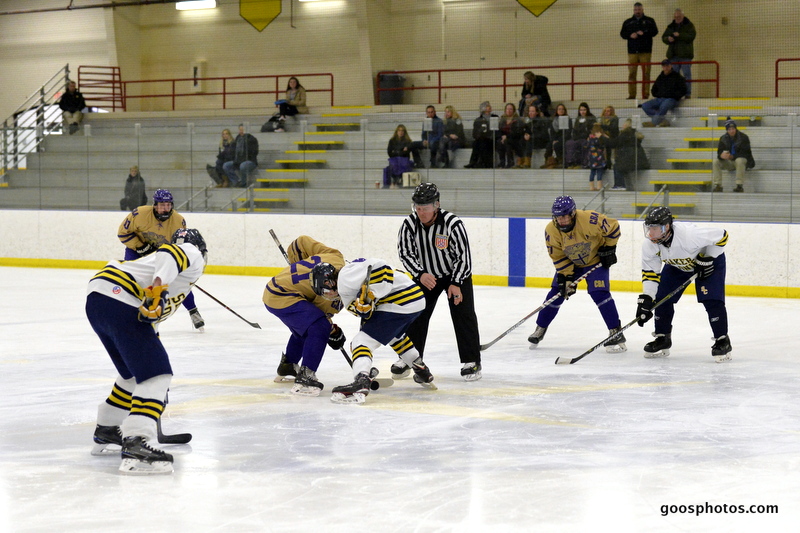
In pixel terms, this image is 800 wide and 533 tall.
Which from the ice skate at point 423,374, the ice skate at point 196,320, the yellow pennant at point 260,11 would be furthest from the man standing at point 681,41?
the ice skate at point 423,374

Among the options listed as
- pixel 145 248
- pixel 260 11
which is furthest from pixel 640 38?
pixel 145 248

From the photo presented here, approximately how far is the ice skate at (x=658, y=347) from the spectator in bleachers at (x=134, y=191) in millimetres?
8245

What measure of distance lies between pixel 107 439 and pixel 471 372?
2.40 metres

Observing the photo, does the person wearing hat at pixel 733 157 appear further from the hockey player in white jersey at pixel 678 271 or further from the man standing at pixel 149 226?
the man standing at pixel 149 226

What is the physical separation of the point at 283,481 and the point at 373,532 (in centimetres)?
70

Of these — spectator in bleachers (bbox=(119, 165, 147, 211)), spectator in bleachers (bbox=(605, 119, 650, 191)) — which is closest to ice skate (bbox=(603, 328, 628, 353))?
spectator in bleachers (bbox=(605, 119, 650, 191))

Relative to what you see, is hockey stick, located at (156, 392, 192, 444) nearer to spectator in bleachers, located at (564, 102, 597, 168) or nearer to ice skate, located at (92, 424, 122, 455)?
ice skate, located at (92, 424, 122, 455)

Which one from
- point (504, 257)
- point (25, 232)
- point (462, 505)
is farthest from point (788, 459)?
point (25, 232)

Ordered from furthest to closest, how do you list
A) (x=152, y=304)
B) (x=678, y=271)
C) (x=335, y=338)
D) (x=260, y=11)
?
(x=260, y=11) < (x=678, y=271) < (x=335, y=338) < (x=152, y=304)

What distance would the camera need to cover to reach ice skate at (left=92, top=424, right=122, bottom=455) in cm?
425

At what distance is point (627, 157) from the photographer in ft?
35.2

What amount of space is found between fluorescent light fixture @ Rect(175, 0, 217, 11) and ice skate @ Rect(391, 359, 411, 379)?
46.9 feet

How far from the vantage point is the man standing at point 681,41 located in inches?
564

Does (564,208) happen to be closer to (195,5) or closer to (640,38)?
(640,38)
